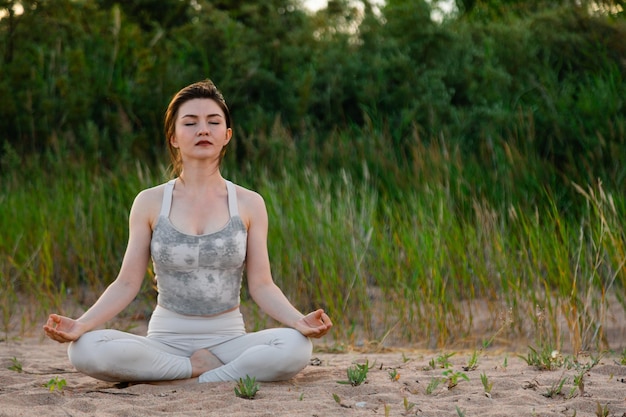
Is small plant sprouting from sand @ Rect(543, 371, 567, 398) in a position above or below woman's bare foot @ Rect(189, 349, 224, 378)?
below

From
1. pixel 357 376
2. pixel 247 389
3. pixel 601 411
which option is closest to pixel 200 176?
pixel 247 389

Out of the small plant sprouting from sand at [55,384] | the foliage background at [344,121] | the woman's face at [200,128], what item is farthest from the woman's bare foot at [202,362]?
the foliage background at [344,121]

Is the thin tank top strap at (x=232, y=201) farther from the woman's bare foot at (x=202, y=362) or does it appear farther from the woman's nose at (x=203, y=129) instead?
the woman's bare foot at (x=202, y=362)

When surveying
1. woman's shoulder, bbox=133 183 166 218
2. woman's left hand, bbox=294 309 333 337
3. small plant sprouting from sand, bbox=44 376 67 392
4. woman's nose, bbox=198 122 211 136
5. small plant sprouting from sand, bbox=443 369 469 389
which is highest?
woman's nose, bbox=198 122 211 136

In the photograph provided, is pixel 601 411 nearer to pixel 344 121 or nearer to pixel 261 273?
pixel 261 273

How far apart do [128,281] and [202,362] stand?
1.47ft

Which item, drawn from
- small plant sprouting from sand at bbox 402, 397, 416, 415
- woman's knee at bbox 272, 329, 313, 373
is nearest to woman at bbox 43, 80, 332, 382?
woman's knee at bbox 272, 329, 313, 373

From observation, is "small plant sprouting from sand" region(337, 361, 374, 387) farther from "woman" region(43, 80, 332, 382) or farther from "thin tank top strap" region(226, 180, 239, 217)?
"thin tank top strap" region(226, 180, 239, 217)

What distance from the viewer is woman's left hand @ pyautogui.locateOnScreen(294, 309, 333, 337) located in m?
3.69

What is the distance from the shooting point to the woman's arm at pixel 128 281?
12.3ft

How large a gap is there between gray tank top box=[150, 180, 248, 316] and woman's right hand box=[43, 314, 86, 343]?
0.38m

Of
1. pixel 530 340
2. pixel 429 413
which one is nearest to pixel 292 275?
pixel 530 340

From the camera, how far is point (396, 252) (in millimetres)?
5656

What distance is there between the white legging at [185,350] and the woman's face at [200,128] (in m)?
0.68
